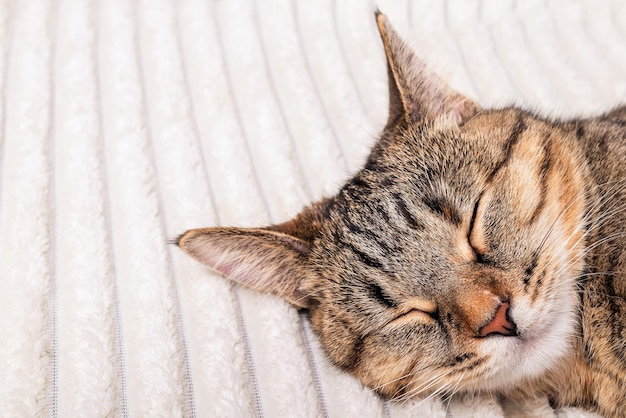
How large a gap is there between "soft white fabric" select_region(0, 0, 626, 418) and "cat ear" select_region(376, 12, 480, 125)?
366 mm

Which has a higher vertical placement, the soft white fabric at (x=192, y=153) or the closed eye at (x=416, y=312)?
the soft white fabric at (x=192, y=153)

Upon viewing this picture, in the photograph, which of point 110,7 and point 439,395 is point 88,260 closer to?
point 439,395

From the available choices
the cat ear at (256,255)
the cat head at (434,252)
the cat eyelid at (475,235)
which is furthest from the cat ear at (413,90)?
the cat ear at (256,255)

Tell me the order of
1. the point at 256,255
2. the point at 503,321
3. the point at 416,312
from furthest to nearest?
the point at 256,255 < the point at 416,312 < the point at 503,321

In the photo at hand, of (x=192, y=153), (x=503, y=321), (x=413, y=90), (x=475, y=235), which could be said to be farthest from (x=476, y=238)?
(x=192, y=153)

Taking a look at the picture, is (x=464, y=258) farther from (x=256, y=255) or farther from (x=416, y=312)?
(x=256, y=255)

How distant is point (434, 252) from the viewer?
115 cm

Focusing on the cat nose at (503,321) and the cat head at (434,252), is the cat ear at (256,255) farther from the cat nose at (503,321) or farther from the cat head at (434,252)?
the cat nose at (503,321)

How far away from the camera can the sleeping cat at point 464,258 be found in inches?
43.3

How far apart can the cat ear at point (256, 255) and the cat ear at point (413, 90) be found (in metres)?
0.44

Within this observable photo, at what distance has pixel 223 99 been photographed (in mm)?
1837

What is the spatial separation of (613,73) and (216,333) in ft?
5.53

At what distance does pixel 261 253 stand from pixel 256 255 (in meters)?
0.01

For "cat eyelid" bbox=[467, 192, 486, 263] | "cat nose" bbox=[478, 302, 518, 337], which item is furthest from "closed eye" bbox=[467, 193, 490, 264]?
"cat nose" bbox=[478, 302, 518, 337]
